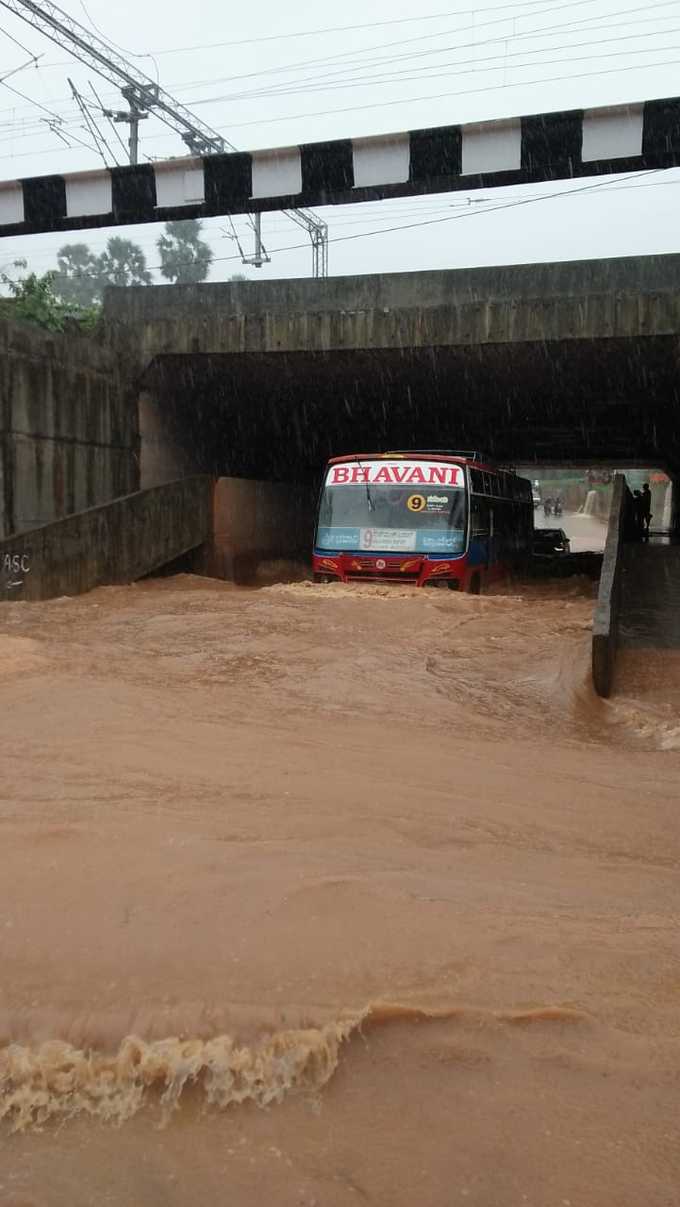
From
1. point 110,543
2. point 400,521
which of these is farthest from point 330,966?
point 110,543

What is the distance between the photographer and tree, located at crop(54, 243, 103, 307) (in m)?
75.8

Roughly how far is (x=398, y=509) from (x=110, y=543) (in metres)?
4.41

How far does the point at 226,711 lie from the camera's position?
627 centimetres

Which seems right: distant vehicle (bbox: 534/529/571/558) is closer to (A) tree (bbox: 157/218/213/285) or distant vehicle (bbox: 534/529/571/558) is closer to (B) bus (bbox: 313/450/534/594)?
(B) bus (bbox: 313/450/534/594)

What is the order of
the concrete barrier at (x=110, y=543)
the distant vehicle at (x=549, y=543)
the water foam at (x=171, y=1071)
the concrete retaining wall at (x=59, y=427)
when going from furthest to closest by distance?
the distant vehicle at (x=549, y=543) → the concrete retaining wall at (x=59, y=427) → the concrete barrier at (x=110, y=543) → the water foam at (x=171, y=1071)

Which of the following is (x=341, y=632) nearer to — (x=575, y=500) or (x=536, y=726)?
(x=536, y=726)

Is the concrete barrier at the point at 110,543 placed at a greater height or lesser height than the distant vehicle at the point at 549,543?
greater

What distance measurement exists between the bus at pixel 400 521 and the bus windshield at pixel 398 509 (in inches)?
0.6

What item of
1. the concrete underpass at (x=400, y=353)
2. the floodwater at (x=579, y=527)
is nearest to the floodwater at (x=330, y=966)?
the concrete underpass at (x=400, y=353)

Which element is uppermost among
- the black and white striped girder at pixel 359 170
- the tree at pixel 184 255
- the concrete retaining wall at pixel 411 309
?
the tree at pixel 184 255

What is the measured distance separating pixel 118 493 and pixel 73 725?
11666 mm

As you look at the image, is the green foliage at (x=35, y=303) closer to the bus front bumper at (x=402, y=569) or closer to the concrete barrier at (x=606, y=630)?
the bus front bumper at (x=402, y=569)

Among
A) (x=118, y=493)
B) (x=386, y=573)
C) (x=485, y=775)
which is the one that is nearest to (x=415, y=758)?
(x=485, y=775)

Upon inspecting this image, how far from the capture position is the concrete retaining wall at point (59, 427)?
13.8m
